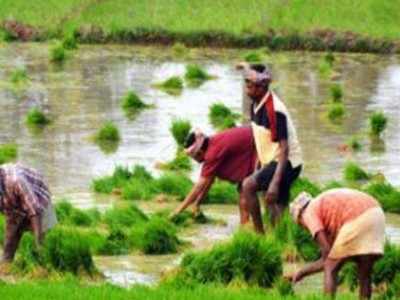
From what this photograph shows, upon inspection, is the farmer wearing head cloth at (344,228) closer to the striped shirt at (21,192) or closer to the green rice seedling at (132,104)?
the striped shirt at (21,192)

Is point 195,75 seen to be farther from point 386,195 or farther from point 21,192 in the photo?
point 21,192

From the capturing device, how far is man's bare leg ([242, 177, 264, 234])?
37.7 ft

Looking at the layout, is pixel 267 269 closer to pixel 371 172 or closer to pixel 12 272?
pixel 12 272

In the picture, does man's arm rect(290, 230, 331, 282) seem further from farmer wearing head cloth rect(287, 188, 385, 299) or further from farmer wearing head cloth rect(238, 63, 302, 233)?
farmer wearing head cloth rect(238, 63, 302, 233)

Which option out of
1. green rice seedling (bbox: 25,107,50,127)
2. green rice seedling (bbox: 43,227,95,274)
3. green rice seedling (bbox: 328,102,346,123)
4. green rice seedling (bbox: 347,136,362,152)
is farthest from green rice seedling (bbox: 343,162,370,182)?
green rice seedling (bbox: 25,107,50,127)

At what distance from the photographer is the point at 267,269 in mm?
10102

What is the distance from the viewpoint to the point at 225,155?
1237 centimetres

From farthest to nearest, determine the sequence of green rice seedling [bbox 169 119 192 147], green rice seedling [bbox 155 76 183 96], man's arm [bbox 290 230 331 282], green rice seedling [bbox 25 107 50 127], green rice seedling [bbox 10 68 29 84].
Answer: green rice seedling [bbox 10 68 29 84] < green rice seedling [bbox 155 76 183 96] < green rice seedling [bbox 25 107 50 127] < green rice seedling [bbox 169 119 192 147] < man's arm [bbox 290 230 331 282]

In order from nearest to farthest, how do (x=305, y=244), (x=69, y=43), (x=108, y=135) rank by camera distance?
1. (x=305, y=244)
2. (x=108, y=135)
3. (x=69, y=43)

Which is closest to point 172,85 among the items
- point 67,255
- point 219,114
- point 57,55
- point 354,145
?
point 219,114

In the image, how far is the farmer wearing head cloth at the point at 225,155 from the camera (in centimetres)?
1239

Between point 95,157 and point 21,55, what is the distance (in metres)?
14.3

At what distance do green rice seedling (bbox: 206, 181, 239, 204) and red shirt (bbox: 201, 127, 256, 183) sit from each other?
2.24 metres

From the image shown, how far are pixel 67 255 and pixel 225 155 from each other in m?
2.52
